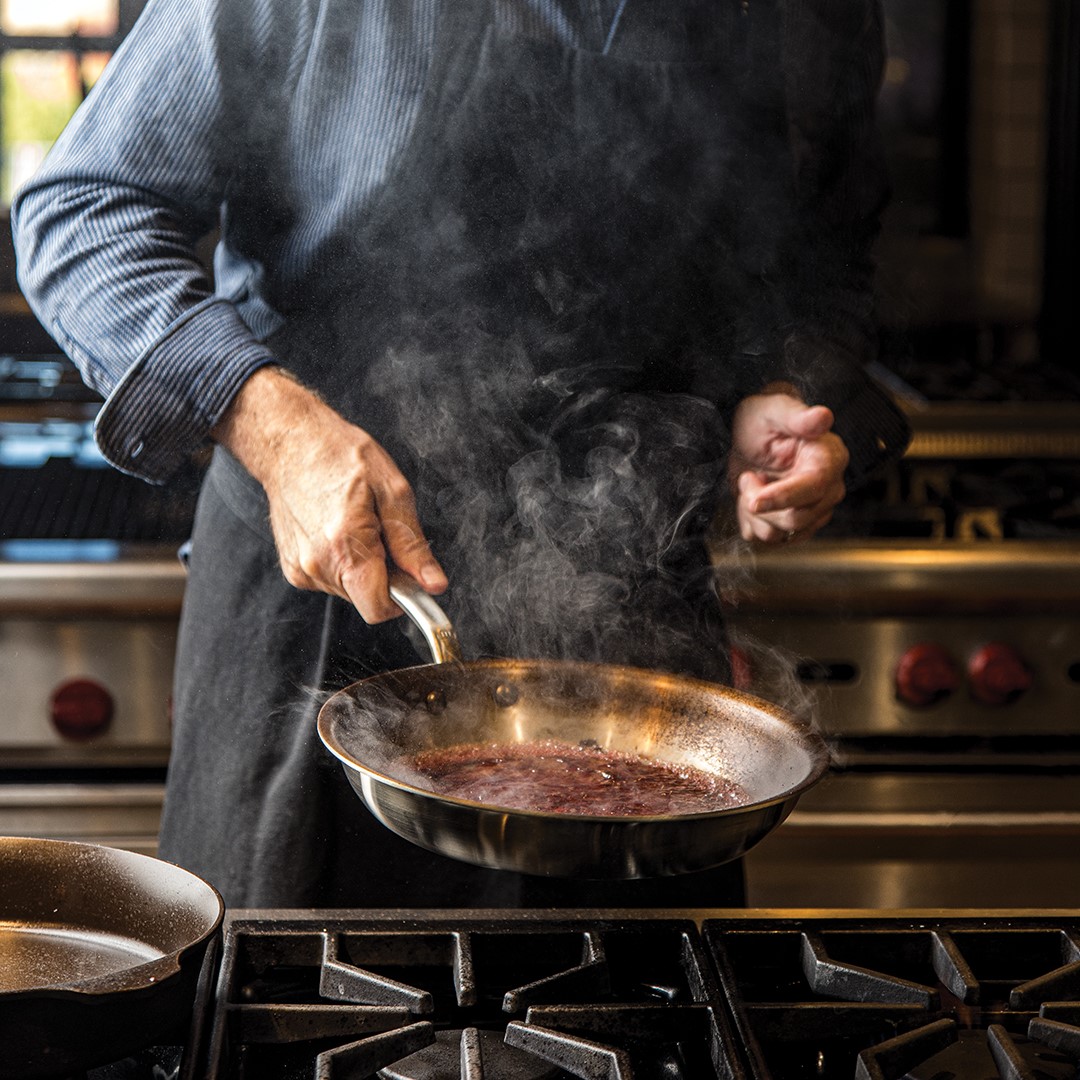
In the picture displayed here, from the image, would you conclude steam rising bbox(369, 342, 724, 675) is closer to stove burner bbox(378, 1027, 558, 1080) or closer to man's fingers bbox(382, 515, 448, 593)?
man's fingers bbox(382, 515, 448, 593)

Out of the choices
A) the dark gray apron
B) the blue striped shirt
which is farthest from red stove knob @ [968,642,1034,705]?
the blue striped shirt

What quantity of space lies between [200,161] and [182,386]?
25 centimetres

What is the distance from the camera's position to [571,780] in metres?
1.02

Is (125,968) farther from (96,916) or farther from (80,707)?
(80,707)

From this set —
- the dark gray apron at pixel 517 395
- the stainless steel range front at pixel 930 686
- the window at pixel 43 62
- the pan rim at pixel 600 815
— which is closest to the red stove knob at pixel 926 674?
the stainless steel range front at pixel 930 686

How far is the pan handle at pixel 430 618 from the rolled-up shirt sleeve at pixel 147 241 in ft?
0.87

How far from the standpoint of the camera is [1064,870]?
1880mm

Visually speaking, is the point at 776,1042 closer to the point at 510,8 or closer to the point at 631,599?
the point at 631,599

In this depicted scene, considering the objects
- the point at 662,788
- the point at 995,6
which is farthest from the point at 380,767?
the point at 995,6

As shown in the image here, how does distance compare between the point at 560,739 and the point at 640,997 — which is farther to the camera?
the point at 560,739

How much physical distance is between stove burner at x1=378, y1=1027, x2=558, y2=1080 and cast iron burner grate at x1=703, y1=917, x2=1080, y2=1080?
129 mm

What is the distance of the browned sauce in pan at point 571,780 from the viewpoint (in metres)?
0.96

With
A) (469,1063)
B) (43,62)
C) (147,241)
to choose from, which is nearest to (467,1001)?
(469,1063)

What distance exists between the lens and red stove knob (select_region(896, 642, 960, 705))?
179 cm
